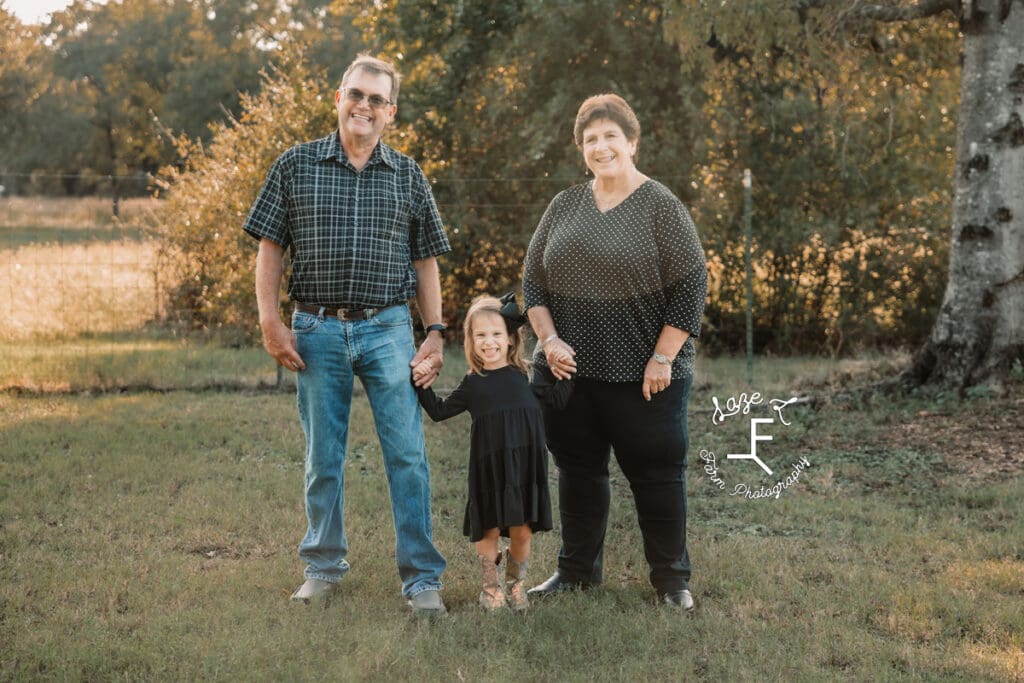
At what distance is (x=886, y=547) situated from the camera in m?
5.30

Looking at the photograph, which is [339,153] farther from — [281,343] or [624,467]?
[624,467]

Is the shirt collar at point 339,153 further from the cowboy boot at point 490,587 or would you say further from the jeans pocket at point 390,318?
→ the cowboy boot at point 490,587

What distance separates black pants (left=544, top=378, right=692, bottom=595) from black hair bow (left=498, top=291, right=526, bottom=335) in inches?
13.0

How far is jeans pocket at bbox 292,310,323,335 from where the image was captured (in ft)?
13.9

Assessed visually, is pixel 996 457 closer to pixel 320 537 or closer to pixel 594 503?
pixel 594 503

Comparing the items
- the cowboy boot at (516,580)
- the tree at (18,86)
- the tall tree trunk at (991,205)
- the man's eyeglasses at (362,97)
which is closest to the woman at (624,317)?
the cowboy boot at (516,580)

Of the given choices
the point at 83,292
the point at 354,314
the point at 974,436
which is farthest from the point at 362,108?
the point at 83,292

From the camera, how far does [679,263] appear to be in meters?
4.21

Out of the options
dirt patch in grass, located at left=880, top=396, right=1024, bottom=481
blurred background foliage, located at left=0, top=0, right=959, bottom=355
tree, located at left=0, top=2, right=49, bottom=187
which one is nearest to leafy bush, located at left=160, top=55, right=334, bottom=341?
blurred background foliage, located at left=0, top=0, right=959, bottom=355

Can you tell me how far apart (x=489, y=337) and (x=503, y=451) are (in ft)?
1.44

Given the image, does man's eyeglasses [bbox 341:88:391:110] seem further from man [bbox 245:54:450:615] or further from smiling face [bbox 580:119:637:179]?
smiling face [bbox 580:119:637:179]

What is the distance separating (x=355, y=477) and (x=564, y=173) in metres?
5.99

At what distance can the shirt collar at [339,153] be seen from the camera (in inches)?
166

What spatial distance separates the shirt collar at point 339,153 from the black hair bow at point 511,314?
0.67m
